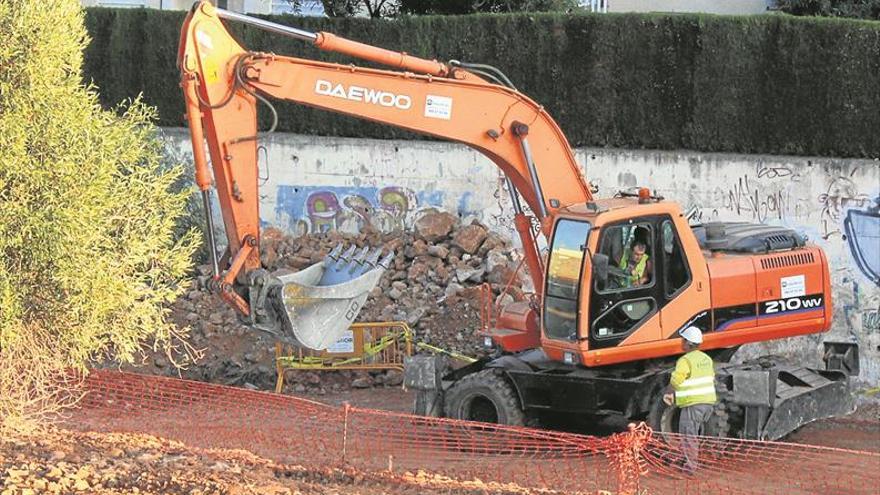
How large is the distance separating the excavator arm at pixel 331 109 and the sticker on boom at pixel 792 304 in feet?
7.31

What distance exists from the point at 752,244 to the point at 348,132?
874 centimetres

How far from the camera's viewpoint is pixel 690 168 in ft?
63.9

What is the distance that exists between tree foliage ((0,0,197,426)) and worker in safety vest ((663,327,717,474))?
196 inches

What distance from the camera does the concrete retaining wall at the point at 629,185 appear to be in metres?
18.4

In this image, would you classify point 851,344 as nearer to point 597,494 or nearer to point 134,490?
point 597,494

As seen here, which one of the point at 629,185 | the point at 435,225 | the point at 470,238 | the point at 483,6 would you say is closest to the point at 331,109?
the point at 470,238

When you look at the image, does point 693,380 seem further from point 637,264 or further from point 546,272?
point 546,272

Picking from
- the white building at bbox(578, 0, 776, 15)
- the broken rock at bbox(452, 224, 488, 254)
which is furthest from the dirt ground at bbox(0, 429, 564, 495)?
the white building at bbox(578, 0, 776, 15)

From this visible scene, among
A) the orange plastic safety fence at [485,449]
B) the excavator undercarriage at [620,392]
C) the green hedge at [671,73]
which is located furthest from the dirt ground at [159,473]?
the green hedge at [671,73]

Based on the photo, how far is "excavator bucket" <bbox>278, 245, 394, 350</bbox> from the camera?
1277 centimetres

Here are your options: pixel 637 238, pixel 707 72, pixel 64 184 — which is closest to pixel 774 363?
pixel 637 238

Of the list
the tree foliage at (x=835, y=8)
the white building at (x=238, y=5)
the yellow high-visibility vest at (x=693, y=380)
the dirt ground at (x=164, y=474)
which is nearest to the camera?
the dirt ground at (x=164, y=474)

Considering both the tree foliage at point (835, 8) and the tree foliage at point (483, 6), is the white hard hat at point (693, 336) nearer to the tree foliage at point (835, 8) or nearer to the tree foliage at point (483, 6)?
the tree foliage at point (835, 8)

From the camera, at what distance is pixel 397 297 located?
1997 centimetres
